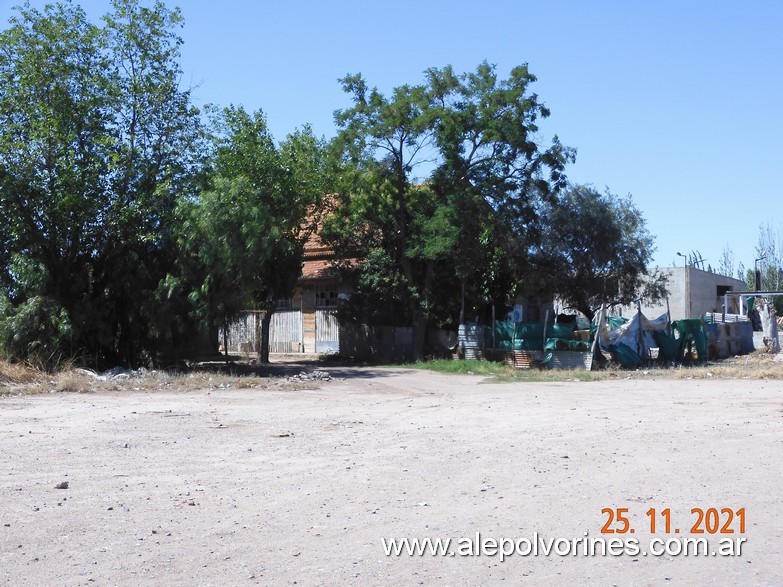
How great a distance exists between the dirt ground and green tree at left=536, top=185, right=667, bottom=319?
540 inches

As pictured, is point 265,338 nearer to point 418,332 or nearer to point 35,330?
point 418,332

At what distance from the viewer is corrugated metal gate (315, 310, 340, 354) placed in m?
31.8

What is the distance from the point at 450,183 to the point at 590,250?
211 inches

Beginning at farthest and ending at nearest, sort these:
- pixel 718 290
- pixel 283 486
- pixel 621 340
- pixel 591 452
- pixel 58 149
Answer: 1. pixel 718 290
2. pixel 621 340
3. pixel 58 149
4. pixel 591 452
5. pixel 283 486

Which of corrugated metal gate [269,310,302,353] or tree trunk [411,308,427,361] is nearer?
tree trunk [411,308,427,361]

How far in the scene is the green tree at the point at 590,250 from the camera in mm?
27875

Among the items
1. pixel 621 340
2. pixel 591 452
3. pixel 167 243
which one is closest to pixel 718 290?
pixel 621 340

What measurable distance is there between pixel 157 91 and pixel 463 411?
14.8 metres

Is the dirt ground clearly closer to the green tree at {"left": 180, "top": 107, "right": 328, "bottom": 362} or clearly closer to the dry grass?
the dry grass

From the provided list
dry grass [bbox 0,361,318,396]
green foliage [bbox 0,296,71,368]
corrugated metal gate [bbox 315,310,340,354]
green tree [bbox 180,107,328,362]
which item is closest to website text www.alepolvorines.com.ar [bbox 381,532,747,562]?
dry grass [bbox 0,361,318,396]

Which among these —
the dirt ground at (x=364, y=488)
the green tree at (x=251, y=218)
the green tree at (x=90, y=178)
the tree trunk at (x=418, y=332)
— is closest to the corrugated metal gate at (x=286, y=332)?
the green tree at (x=251, y=218)

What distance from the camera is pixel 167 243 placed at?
23016 millimetres

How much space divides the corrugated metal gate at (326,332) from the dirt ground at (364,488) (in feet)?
55.7

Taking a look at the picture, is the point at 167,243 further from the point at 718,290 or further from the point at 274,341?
the point at 718,290
